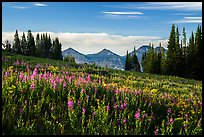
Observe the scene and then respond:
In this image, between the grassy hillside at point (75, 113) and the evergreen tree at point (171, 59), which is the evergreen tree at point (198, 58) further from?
the grassy hillside at point (75, 113)

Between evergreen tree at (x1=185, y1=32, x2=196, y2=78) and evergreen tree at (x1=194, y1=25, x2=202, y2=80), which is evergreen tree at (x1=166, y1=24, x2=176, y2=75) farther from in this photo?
evergreen tree at (x1=194, y1=25, x2=202, y2=80)

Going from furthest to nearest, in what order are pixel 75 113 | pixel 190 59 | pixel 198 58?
1. pixel 190 59
2. pixel 198 58
3. pixel 75 113

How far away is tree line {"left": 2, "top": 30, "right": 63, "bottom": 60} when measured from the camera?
362 ft

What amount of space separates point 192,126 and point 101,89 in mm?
2745

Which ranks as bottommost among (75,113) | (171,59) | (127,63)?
(75,113)

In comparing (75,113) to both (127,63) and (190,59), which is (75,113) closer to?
(190,59)

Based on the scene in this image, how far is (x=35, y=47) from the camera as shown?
112938 mm

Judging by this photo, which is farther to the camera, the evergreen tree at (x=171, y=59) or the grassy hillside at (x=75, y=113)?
the evergreen tree at (x=171, y=59)

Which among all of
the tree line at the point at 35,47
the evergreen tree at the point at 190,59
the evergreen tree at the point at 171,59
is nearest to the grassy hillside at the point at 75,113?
the evergreen tree at the point at 190,59

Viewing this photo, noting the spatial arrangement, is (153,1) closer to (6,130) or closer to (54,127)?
(54,127)

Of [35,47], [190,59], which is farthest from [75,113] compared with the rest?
[35,47]

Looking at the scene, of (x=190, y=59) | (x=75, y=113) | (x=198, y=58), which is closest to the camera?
(x=75, y=113)

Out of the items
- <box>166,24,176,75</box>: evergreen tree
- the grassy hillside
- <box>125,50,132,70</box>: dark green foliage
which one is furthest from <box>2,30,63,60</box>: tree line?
the grassy hillside

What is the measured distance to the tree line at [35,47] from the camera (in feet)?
362
